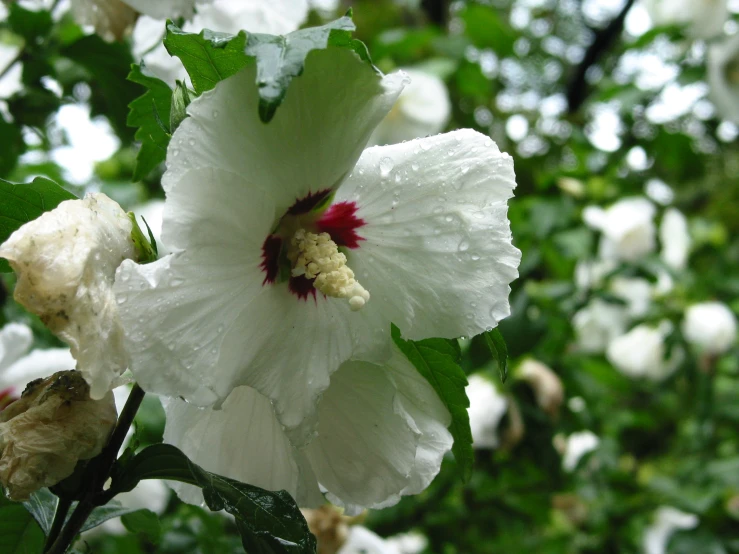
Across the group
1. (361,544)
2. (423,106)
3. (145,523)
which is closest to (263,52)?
(145,523)

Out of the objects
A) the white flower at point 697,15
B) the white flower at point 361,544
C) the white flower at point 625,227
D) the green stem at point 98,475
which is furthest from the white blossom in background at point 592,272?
the green stem at point 98,475

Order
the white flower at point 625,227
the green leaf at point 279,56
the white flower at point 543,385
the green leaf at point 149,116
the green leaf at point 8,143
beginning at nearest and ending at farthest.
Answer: the green leaf at point 279,56 → the green leaf at point 149,116 → the green leaf at point 8,143 → the white flower at point 543,385 → the white flower at point 625,227

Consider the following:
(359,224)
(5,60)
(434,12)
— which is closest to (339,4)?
(434,12)

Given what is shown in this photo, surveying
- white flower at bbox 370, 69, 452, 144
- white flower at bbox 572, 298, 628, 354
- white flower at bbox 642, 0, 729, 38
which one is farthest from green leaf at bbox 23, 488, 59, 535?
white flower at bbox 642, 0, 729, 38

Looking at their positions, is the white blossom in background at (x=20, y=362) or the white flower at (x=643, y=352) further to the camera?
the white flower at (x=643, y=352)

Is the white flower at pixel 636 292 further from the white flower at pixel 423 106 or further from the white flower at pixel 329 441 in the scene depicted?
the white flower at pixel 329 441

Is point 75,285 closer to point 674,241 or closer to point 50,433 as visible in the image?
point 50,433

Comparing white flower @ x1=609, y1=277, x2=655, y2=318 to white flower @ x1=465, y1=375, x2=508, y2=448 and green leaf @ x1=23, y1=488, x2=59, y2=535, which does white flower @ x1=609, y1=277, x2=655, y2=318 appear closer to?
white flower @ x1=465, y1=375, x2=508, y2=448

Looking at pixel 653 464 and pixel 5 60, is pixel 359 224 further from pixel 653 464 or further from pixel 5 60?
pixel 653 464
